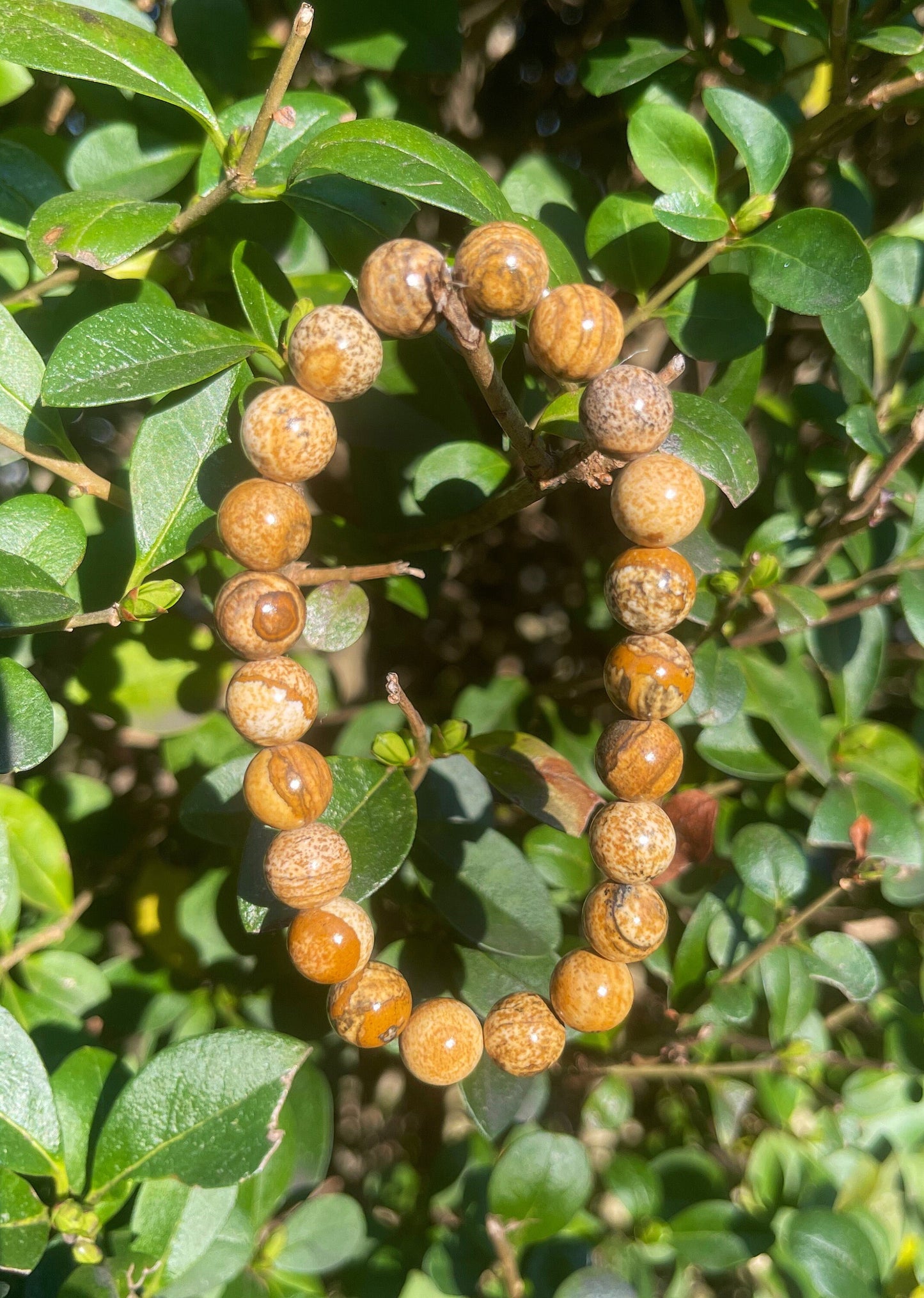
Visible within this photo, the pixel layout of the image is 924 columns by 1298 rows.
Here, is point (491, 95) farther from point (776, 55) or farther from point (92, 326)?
point (92, 326)

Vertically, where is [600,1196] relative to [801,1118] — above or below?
below

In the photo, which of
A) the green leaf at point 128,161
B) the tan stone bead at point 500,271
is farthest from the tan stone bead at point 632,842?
the green leaf at point 128,161

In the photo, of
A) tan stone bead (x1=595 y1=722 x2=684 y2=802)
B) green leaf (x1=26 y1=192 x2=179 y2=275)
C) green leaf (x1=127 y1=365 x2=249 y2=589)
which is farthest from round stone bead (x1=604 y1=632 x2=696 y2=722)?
green leaf (x1=26 y1=192 x2=179 y2=275)

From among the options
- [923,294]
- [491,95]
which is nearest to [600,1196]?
[923,294]

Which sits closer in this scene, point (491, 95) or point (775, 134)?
point (775, 134)

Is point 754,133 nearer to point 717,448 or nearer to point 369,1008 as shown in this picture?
point 717,448

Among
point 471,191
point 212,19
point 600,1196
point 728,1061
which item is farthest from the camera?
point 600,1196

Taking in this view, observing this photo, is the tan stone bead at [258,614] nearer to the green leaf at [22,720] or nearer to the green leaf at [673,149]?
the green leaf at [22,720]

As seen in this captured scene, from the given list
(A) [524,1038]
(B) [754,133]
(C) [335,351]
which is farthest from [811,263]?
(A) [524,1038]
